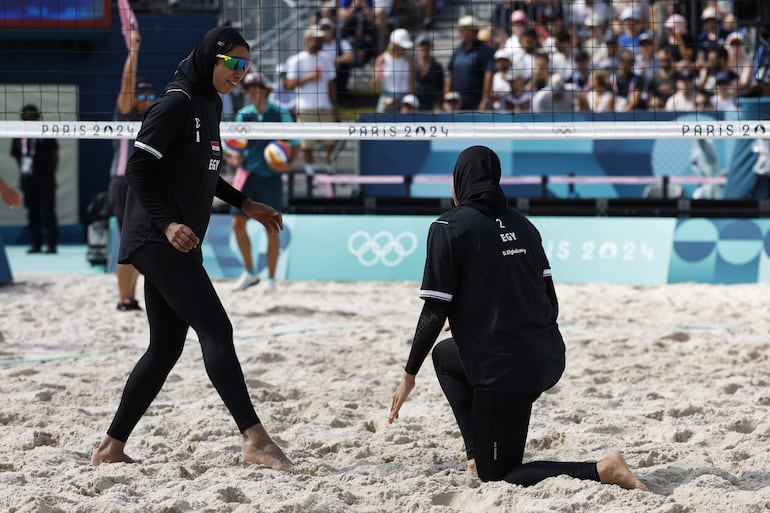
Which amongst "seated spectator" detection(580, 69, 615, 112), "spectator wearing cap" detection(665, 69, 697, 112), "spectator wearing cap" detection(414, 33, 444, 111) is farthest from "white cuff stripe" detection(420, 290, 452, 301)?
"spectator wearing cap" detection(414, 33, 444, 111)

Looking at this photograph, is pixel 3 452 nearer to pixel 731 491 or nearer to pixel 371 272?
pixel 731 491

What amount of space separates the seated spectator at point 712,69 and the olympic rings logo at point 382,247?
11.2 ft

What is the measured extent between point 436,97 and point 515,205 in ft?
8.19

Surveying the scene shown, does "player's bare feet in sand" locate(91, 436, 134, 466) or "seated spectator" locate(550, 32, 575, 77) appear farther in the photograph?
"seated spectator" locate(550, 32, 575, 77)

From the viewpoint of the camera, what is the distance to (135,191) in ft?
12.5

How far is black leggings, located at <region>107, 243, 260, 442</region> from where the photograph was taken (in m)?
3.78

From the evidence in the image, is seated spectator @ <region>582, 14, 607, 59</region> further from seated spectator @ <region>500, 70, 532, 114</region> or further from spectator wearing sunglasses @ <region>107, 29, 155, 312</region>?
spectator wearing sunglasses @ <region>107, 29, 155, 312</region>

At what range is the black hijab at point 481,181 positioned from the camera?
143 inches

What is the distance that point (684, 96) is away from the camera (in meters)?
11.5

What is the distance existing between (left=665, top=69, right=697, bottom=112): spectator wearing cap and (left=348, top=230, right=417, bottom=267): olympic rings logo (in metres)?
3.09

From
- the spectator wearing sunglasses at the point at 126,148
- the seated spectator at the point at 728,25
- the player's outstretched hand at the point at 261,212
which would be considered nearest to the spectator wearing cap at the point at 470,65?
the seated spectator at the point at 728,25

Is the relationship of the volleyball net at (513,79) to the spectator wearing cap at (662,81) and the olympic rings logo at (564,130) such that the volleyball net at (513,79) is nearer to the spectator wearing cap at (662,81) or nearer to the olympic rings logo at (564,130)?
the spectator wearing cap at (662,81)

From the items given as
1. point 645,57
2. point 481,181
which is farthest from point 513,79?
point 481,181

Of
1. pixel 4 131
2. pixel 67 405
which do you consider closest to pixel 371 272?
pixel 4 131
